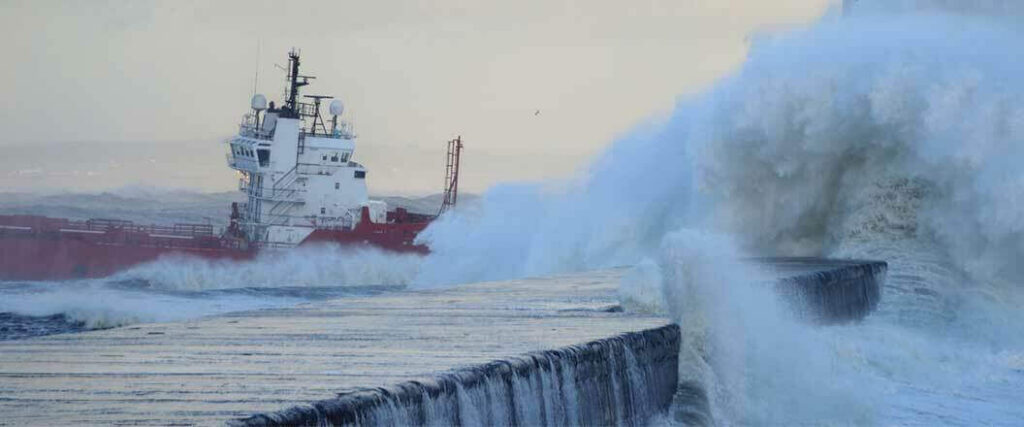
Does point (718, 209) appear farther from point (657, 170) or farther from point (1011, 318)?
point (1011, 318)

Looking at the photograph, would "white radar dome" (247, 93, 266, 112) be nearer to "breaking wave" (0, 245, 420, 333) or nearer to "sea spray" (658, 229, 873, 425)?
"breaking wave" (0, 245, 420, 333)

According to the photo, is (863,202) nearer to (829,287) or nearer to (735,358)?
(829,287)

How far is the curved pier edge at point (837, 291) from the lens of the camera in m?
15.3

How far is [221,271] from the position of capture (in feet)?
122

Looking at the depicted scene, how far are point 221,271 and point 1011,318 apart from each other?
2200 cm

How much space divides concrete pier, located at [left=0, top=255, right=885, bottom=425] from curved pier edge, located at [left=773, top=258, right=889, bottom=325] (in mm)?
3126

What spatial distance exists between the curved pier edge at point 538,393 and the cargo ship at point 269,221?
2771cm

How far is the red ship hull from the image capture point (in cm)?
3681

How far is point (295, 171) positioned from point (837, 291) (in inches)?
990

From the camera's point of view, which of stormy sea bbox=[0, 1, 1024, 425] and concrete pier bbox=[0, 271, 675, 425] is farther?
stormy sea bbox=[0, 1, 1024, 425]

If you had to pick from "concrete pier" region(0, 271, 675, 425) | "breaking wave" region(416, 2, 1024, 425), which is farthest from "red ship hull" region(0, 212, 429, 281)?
"concrete pier" region(0, 271, 675, 425)

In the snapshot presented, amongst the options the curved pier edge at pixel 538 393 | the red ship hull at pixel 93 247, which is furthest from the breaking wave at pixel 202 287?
the curved pier edge at pixel 538 393

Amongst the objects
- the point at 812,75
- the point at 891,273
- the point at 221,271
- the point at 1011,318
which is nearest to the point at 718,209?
the point at 812,75

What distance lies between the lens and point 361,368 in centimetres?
855
